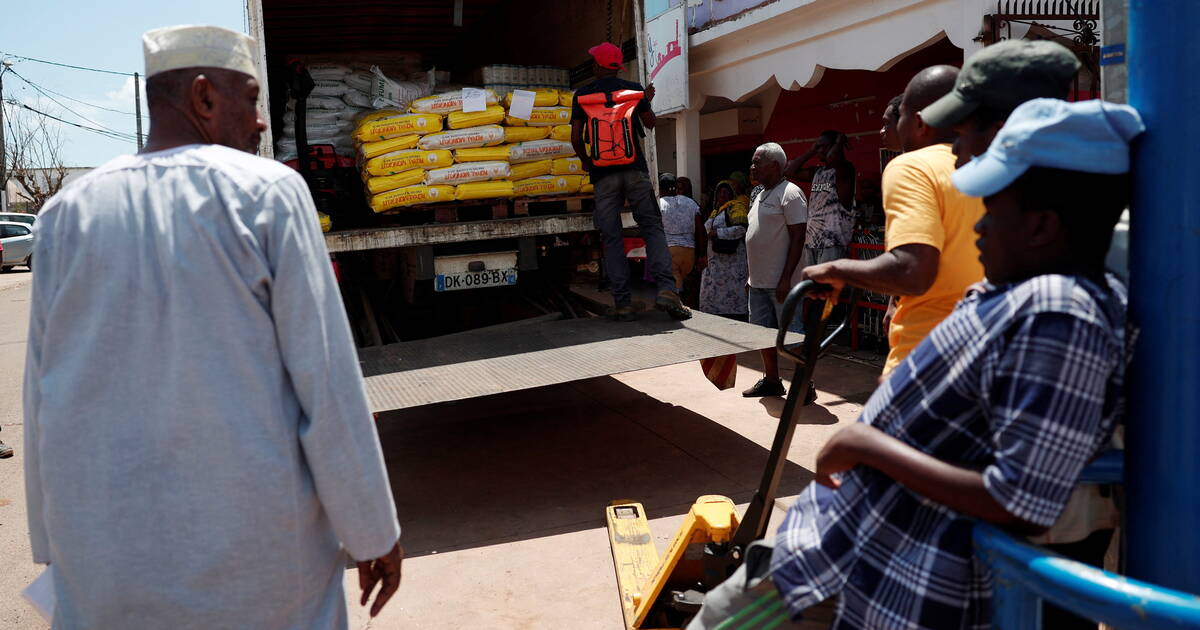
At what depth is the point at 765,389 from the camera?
6656mm

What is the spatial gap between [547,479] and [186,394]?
3.51 meters

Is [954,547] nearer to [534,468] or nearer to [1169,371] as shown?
[1169,371]

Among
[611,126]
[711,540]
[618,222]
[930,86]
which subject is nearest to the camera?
[930,86]

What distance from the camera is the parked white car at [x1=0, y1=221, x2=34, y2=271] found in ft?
84.6

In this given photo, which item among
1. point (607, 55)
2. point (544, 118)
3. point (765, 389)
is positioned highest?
point (607, 55)

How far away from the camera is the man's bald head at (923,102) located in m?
2.43

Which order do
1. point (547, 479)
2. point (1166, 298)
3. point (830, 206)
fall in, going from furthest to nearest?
point (830, 206), point (547, 479), point (1166, 298)

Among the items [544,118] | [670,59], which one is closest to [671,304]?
[544,118]

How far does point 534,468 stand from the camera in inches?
205

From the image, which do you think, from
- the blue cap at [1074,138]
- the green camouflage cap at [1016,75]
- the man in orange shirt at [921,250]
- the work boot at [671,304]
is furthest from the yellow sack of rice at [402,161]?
the blue cap at [1074,138]

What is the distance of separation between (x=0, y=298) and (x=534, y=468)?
17.9m

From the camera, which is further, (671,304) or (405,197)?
(405,197)

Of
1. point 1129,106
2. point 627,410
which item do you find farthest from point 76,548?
point 627,410

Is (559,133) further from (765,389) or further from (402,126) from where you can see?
(765,389)
